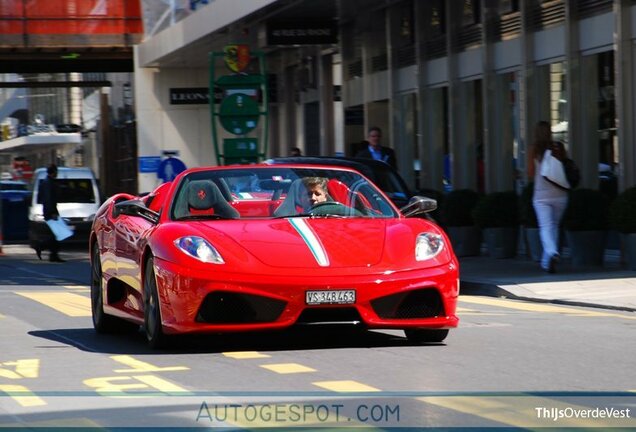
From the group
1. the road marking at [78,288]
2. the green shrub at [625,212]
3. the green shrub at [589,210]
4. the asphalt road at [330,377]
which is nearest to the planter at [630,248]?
the green shrub at [625,212]

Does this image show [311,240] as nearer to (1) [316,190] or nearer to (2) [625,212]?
(1) [316,190]

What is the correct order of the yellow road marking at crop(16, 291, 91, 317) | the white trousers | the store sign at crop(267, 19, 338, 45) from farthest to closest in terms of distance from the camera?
the store sign at crop(267, 19, 338, 45), the white trousers, the yellow road marking at crop(16, 291, 91, 317)

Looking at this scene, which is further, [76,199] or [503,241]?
[76,199]

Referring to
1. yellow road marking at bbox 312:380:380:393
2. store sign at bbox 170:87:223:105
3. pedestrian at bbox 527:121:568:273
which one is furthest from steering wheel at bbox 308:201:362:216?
store sign at bbox 170:87:223:105

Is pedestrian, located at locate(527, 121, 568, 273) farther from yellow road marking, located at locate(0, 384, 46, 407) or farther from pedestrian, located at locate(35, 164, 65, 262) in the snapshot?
pedestrian, located at locate(35, 164, 65, 262)

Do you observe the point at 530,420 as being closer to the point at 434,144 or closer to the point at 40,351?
the point at 40,351

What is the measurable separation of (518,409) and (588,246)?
12.0 m

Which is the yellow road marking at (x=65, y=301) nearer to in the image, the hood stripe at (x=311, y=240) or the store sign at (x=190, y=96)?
the hood stripe at (x=311, y=240)

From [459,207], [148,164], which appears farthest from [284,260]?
[148,164]

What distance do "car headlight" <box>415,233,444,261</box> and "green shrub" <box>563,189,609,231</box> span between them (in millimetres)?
8731

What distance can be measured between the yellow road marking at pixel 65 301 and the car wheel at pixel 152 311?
3851mm

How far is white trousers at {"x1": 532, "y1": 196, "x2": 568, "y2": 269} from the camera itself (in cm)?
1864

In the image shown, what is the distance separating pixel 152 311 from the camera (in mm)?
10516

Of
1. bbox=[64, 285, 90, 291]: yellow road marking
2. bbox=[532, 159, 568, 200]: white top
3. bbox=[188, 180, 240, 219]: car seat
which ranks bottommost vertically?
bbox=[64, 285, 90, 291]: yellow road marking
